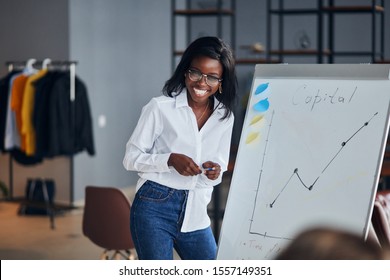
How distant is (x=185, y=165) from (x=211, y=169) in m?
0.09

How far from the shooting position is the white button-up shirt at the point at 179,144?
233 cm

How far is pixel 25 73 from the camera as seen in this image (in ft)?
23.0

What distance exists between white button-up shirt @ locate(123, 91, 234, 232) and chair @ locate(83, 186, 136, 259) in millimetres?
1626

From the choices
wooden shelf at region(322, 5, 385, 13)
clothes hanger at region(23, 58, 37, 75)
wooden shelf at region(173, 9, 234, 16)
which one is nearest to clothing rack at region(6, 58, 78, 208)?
clothes hanger at region(23, 58, 37, 75)

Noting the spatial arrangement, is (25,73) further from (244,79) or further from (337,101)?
(337,101)

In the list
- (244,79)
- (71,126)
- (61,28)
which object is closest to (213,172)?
(71,126)

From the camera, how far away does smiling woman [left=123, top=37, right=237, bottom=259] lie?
2314mm

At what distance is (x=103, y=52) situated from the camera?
7.87m

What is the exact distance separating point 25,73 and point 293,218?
5268mm

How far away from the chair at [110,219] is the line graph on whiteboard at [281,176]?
70.8 inches

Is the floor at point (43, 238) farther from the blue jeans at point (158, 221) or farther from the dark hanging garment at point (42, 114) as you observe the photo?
the blue jeans at point (158, 221)

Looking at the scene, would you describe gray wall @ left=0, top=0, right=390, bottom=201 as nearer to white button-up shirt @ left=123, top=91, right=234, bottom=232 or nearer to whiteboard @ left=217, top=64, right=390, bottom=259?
white button-up shirt @ left=123, top=91, right=234, bottom=232

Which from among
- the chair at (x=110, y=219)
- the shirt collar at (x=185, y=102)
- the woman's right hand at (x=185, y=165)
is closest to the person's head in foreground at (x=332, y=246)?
the woman's right hand at (x=185, y=165)

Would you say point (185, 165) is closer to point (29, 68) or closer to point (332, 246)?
point (332, 246)
